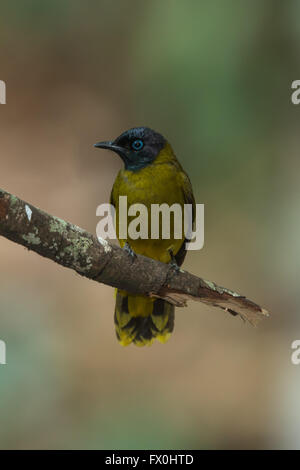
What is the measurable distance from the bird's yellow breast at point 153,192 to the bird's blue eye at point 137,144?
0.16m

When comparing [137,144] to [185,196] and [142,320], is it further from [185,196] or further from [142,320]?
[142,320]

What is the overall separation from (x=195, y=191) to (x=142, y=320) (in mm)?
2546

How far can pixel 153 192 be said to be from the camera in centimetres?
389

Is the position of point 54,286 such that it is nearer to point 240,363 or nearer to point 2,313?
point 2,313

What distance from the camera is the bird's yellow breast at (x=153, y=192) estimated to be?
3885mm

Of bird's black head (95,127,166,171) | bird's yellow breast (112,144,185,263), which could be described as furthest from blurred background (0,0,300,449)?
bird's yellow breast (112,144,185,263)

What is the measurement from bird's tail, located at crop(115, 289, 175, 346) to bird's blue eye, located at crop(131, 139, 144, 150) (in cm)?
102

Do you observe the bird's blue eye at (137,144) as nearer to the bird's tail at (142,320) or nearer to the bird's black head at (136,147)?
the bird's black head at (136,147)

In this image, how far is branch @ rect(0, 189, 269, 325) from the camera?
2621mm

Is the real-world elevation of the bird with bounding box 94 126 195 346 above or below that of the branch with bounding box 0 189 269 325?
above

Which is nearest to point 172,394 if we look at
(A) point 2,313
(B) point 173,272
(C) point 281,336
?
(C) point 281,336

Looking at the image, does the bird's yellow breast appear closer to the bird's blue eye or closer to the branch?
the bird's blue eye

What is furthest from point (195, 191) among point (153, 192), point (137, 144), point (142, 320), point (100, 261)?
point (100, 261)

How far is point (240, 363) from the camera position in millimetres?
6762
